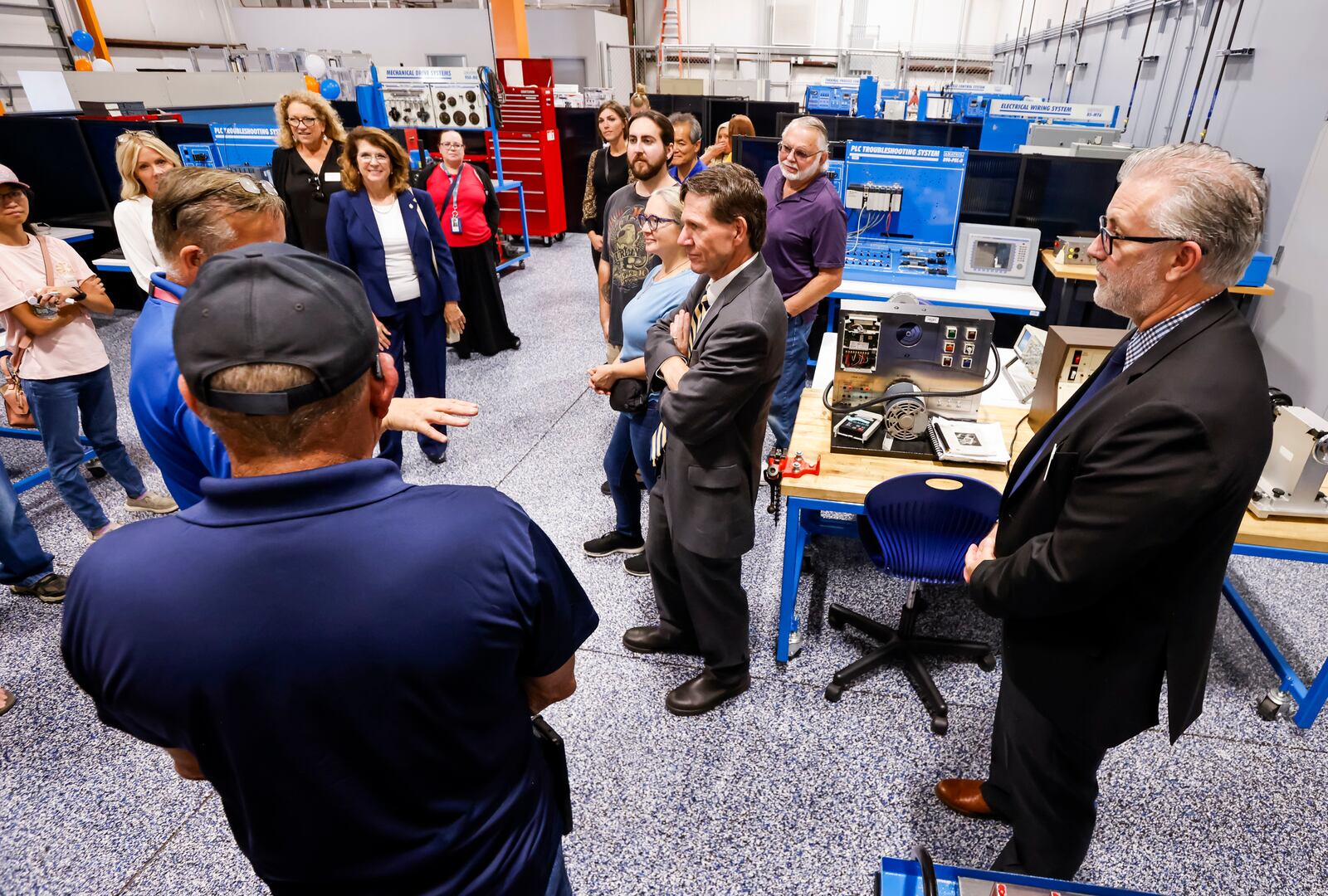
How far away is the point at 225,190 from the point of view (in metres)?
1.41

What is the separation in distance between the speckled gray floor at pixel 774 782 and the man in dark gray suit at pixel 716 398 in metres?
0.29

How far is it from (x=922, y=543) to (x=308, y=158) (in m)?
3.72

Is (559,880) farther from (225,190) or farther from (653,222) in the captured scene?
(653,222)

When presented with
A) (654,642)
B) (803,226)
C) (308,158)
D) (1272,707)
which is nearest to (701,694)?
(654,642)

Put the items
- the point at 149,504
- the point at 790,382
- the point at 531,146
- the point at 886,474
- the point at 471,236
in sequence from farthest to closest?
1. the point at 531,146
2. the point at 471,236
3. the point at 790,382
4. the point at 149,504
5. the point at 886,474

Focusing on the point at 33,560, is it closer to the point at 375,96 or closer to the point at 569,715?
the point at 569,715

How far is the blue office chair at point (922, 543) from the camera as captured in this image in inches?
72.1

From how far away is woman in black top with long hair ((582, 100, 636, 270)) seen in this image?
4738mm

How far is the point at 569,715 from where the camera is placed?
225 centimetres

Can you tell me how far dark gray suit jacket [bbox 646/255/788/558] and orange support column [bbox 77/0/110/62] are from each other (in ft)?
47.5

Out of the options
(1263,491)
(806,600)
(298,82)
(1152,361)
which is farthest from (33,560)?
(298,82)

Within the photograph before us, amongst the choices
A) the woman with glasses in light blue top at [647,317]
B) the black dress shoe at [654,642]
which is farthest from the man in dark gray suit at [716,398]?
the black dress shoe at [654,642]

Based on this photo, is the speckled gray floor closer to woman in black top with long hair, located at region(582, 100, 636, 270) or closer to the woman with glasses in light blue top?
the woman with glasses in light blue top

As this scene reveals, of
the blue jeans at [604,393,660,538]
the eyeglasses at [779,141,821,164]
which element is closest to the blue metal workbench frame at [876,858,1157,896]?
the blue jeans at [604,393,660,538]
